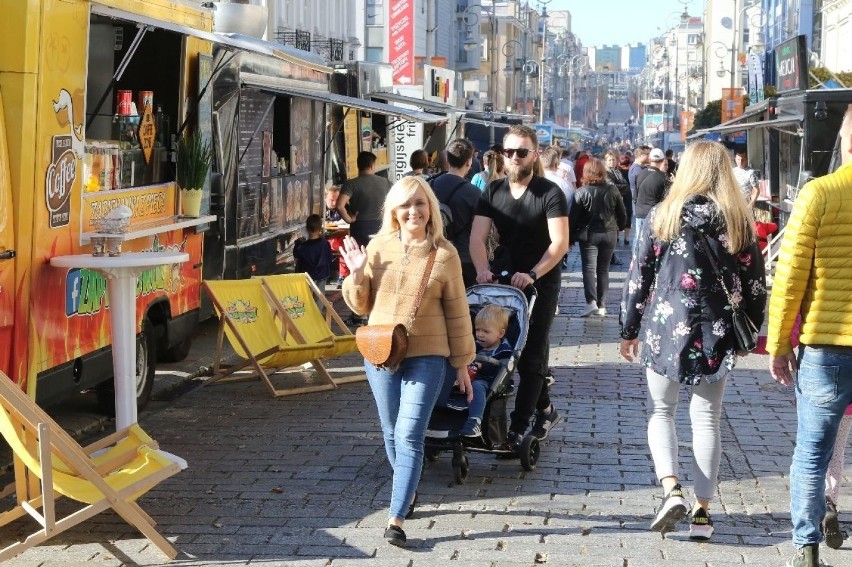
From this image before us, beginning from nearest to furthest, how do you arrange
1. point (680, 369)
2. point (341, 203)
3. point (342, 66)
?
point (680, 369), point (341, 203), point (342, 66)

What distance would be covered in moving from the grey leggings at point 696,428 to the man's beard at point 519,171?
1.87m

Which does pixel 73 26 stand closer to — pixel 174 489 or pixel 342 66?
pixel 174 489

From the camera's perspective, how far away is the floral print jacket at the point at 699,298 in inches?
230

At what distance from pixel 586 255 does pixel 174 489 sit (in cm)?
793

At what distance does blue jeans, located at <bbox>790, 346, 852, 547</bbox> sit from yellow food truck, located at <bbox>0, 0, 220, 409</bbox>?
3.75 m

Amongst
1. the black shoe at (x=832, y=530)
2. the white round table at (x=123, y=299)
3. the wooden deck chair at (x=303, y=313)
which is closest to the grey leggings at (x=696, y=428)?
the black shoe at (x=832, y=530)

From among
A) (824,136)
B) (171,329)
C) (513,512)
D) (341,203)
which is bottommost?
(513,512)

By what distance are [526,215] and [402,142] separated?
17835 millimetres

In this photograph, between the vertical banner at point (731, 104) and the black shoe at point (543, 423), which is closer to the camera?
the black shoe at point (543, 423)

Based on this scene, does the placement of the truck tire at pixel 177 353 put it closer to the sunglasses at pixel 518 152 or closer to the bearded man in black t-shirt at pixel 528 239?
the bearded man in black t-shirt at pixel 528 239

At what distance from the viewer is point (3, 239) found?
6578 millimetres

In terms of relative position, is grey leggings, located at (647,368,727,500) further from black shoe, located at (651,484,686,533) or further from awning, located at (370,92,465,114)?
awning, located at (370,92,465,114)

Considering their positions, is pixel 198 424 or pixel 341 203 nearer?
pixel 198 424

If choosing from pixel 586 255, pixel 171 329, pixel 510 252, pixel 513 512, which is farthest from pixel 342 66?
pixel 513 512
